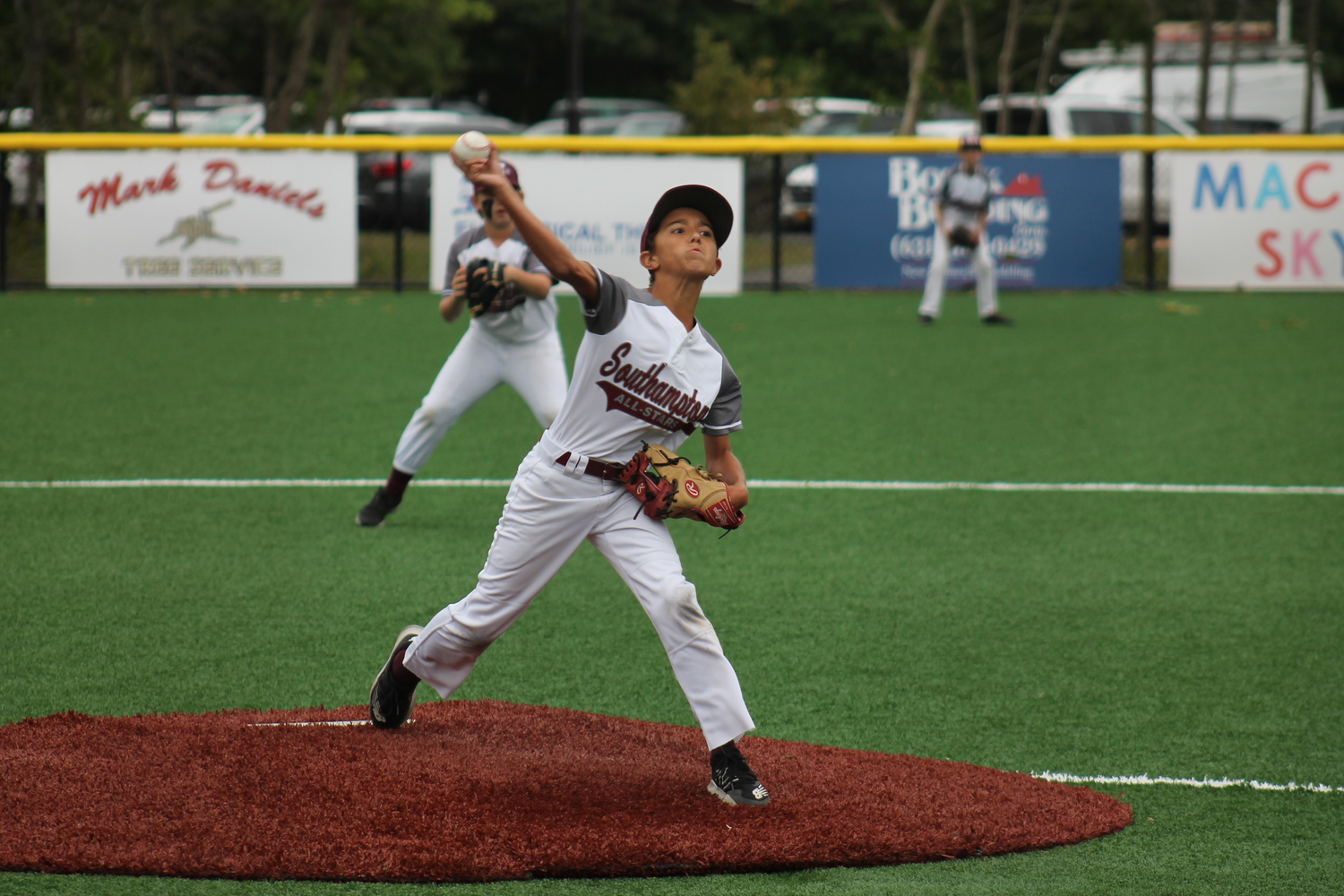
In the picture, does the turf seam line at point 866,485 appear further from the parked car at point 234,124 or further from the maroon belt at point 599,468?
the parked car at point 234,124

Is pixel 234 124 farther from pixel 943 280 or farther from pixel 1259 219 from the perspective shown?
pixel 1259 219

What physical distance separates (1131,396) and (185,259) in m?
11.2

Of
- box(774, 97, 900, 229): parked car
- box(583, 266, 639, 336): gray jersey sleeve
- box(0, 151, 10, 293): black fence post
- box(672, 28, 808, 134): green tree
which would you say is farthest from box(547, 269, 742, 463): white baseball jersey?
box(672, 28, 808, 134): green tree

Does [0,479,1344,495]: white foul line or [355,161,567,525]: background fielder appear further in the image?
[0,479,1344,495]: white foul line

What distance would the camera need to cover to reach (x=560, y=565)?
405cm

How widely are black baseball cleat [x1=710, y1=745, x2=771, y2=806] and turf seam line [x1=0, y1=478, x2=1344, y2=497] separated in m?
4.72

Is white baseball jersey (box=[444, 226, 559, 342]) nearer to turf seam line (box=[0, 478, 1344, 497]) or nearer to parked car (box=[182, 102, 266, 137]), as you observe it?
turf seam line (box=[0, 478, 1344, 497])

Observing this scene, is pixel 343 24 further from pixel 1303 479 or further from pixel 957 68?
pixel 957 68

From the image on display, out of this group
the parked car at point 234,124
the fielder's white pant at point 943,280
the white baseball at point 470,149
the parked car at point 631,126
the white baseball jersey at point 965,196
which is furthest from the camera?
the parked car at point 631,126

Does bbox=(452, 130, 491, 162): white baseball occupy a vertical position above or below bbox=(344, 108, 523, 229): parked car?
below

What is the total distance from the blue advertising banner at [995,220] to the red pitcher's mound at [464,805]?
47.0 ft

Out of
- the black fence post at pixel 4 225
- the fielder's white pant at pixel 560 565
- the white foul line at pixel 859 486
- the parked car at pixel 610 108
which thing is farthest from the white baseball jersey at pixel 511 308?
the parked car at pixel 610 108

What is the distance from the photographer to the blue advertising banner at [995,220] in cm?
1806

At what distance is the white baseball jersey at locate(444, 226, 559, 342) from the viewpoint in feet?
23.6
